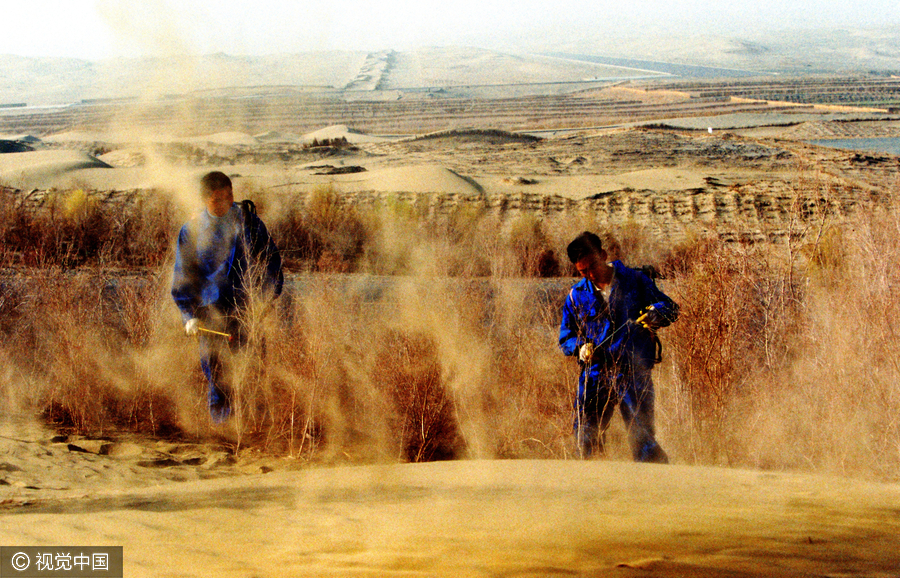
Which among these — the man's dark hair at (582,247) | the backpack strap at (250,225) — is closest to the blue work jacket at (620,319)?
the man's dark hair at (582,247)

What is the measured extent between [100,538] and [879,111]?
2277 inches

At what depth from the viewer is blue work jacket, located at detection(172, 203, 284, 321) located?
4.80 metres

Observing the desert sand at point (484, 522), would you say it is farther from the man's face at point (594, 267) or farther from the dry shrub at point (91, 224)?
the dry shrub at point (91, 224)

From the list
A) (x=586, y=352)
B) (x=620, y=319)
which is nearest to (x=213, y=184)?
(x=586, y=352)

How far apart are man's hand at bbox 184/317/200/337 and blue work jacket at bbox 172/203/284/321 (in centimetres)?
6

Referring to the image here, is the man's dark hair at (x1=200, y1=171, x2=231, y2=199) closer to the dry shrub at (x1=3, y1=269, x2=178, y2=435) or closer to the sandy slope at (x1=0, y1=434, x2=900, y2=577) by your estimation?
the sandy slope at (x1=0, y1=434, x2=900, y2=577)

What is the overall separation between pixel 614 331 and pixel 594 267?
36cm

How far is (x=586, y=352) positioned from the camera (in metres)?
4.11

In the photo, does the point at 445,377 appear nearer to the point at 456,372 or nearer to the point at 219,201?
the point at 456,372

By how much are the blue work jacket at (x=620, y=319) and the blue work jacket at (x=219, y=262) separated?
198cm

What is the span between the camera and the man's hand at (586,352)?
4.09 metres

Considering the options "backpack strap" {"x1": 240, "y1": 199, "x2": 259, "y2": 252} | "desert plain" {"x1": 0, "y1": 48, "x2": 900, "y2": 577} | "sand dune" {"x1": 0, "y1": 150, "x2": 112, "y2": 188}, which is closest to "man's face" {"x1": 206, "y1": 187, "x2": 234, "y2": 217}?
"backpack strap" {"x1": 240, "y1": 199, "x2": 259, "y2": 252}

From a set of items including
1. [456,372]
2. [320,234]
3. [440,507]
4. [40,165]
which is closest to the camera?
[440,507]

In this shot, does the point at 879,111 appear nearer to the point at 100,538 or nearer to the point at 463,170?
the point at 463,170
